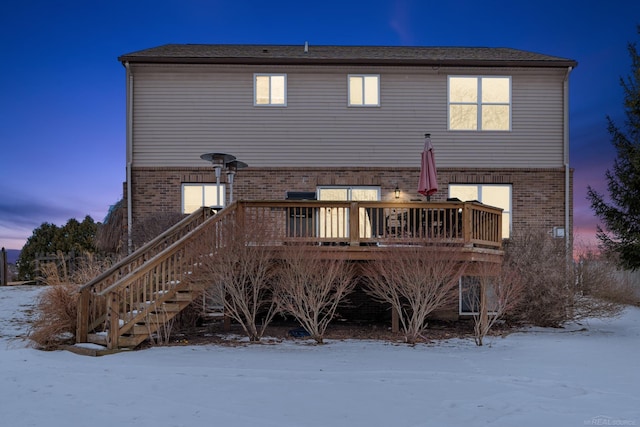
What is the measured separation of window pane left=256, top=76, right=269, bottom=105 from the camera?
13.5m

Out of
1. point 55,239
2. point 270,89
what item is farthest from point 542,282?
point 55,239

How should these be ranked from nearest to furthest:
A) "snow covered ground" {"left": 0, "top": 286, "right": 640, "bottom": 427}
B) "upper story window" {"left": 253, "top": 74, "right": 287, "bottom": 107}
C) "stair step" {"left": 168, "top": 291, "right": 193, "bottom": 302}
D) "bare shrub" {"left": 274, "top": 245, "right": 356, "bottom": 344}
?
"snow covered ground" {"left": 0, "top": 286, "right": 640, "bottom": 427}
"stair step" {"left": 168, "top": 291, "right": 193, "bottom": 302}
"bare shrub" {"left": 274, "top": 245, "right": 356, "bottom": 344}
"upper story window" {"left": 253, "top": 74, "right": 287, "bottom": 107}

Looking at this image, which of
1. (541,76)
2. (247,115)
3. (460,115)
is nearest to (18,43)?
(247,115)

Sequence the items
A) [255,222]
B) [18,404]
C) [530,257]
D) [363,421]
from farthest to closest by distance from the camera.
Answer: [530,257]
[255,222]
[18,404]
[363,421]

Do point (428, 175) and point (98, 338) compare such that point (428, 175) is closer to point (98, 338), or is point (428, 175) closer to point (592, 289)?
point (592, 289)

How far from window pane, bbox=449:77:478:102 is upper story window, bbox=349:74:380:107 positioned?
6.73ft

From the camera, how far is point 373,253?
8.98 meters

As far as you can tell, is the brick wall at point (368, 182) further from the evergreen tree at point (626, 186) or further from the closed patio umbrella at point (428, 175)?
the closed patio umbrella at point (428, 175)

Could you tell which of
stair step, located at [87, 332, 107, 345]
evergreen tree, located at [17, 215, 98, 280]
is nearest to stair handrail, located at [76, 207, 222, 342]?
stair step, located at [87, 332, 107, 345]

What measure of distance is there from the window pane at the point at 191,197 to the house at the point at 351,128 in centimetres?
3

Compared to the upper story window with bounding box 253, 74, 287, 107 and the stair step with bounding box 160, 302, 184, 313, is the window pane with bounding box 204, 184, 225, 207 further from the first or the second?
the stair step with bounding box 160, 302, 184, 313

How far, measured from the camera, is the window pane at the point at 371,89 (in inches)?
536

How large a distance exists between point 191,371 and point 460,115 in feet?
33.7

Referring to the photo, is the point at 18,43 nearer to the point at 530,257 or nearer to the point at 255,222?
the point at 255,222
